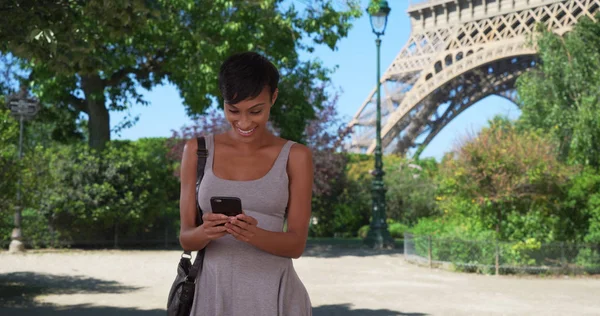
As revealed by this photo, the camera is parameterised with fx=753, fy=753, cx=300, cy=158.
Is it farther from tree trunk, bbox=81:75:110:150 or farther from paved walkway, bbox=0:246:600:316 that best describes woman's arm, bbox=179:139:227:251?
tree trunk, bbox=81:75:110:150

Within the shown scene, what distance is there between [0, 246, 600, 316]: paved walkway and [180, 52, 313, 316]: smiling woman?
7.07 meters

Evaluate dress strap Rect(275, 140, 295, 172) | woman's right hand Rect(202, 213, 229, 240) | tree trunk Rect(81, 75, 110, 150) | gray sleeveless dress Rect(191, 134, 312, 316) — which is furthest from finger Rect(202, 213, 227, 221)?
tree trunk Rect(81, 75, 110, 150)

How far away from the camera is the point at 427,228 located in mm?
18734

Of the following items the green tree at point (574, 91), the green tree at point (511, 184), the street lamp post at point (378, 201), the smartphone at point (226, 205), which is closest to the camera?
the smartphone at point (226, 205)

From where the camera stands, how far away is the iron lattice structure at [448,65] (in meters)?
42.3

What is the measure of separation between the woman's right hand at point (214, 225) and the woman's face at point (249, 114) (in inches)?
13.5

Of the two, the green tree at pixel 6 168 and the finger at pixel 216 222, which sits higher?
the green tree at pixel 6 168

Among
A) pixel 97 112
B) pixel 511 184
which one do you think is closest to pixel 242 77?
pixel 511 184

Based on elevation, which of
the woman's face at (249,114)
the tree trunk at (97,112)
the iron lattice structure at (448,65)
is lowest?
the woman's face at (249,114)

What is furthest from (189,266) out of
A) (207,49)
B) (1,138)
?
(207,49)

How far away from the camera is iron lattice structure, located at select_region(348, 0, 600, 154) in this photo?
42.3 metres

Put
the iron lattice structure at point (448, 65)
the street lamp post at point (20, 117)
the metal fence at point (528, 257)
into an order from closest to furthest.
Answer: the metal fence at point (528, 257)
the street lamp post at point (20, 117)
the iron lattice structure at point (448, 65)

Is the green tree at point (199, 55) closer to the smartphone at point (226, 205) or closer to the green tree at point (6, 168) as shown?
the green tree at point (6, 168)

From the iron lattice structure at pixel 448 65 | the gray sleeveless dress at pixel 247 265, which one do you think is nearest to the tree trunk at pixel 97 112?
the gray sleeveless dress at pixel 247 265
